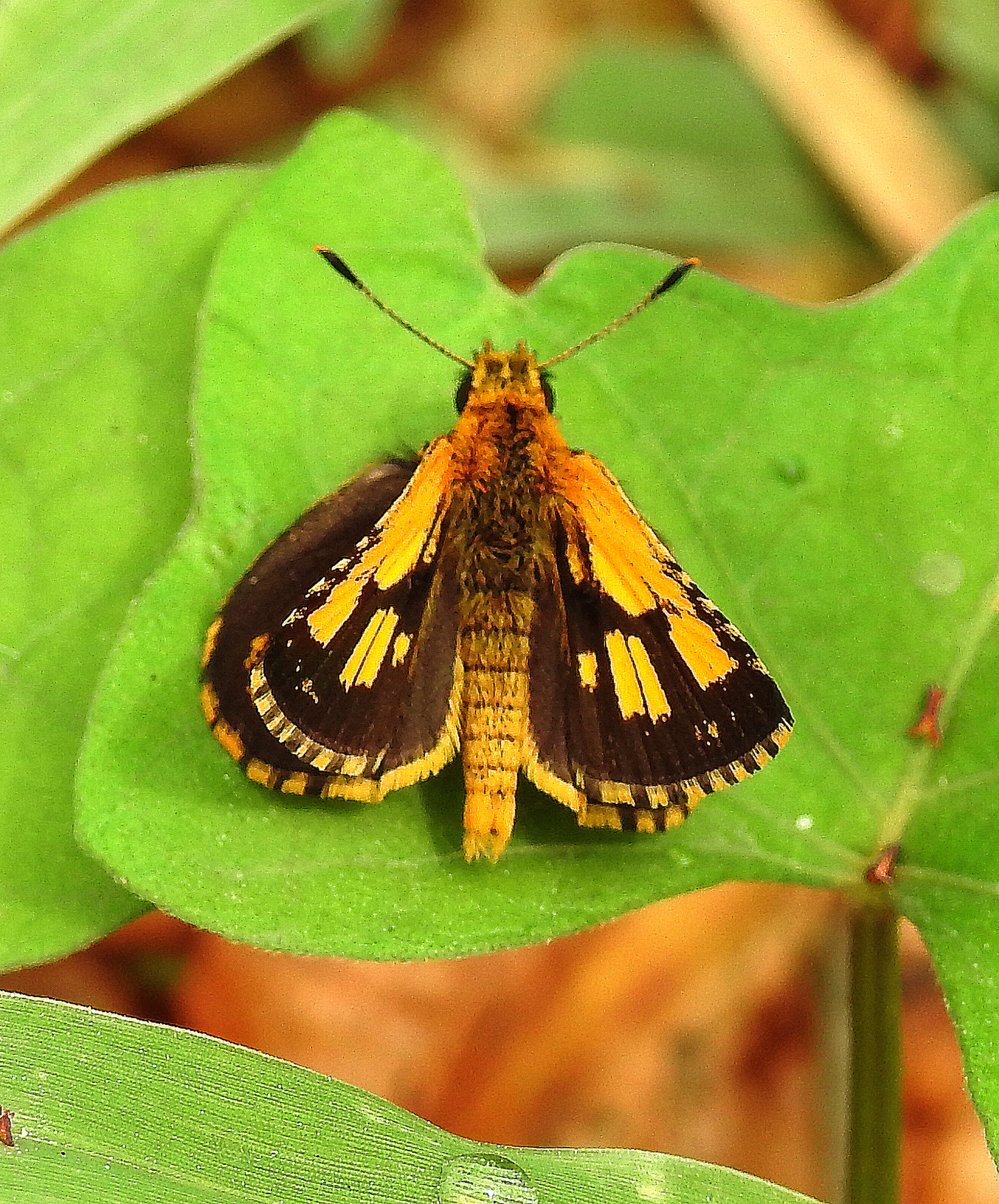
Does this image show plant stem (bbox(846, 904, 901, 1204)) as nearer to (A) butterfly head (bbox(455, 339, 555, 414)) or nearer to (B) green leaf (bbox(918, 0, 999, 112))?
(A) butterfly head (bbox(455, 339, 555, 414))

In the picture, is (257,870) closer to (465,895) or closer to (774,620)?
(465,895)

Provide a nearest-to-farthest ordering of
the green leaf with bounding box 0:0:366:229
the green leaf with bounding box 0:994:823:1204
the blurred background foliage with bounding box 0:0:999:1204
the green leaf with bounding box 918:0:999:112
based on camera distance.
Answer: the green leaf with bounding box 0:994:823:1204
the green leaf with bounding box 0:0:366:229
the blurred background foliage with bounding box 0:0:999:1204
the green leaf with bounding box 918:0:999:112

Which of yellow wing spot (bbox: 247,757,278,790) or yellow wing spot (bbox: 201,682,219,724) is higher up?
yellow wing spot (bbox: 201,682,219,724)

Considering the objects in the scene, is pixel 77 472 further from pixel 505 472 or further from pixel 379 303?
pixel 505 472

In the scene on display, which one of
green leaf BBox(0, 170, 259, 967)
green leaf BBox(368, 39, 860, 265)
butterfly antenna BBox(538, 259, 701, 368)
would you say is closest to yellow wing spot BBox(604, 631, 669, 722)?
butterfly antenna BBox(538, 259, 701, 368)

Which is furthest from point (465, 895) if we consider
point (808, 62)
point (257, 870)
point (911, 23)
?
point (911, 23)

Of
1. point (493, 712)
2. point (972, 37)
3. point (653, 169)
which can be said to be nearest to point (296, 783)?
point (493, 712)
